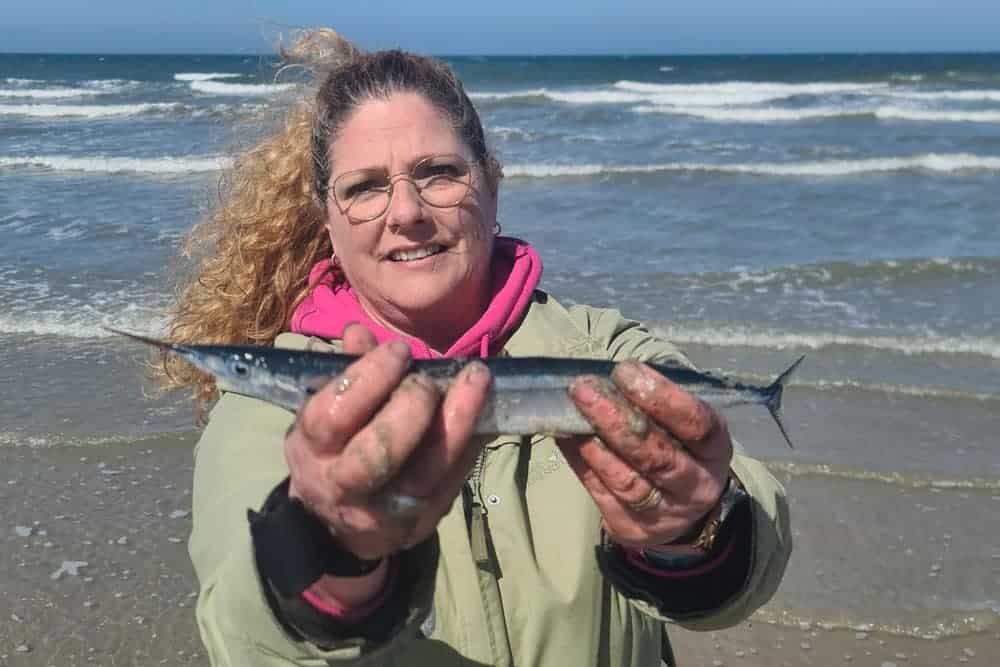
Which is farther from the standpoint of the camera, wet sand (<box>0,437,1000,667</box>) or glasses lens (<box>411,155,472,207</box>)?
wet sand (<box>0,437,1000,667</box>)

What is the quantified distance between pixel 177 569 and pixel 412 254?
3265 millimetres

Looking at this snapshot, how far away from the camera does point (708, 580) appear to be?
89.7 inches

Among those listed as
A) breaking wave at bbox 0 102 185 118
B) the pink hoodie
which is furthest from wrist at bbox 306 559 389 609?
breaking wave at bbox 0 102 185 118

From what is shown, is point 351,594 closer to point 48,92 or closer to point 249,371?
point 249,371

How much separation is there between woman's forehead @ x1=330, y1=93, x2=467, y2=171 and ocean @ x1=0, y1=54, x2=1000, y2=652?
1.05m

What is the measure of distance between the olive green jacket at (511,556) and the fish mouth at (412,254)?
649 mm

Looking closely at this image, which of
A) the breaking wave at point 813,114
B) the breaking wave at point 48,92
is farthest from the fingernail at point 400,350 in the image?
the breaking wave at point 48,92

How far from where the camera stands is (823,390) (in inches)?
307

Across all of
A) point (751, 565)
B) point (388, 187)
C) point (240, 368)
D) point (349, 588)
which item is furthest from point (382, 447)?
point (388, 187)

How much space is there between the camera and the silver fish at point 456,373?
195 centimetres

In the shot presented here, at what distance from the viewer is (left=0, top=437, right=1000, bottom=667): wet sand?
4672 millimetres

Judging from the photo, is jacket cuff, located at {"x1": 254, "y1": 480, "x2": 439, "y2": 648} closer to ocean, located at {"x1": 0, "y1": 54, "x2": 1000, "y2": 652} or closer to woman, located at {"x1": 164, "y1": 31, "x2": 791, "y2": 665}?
woman, located at {"x1": 164, "y1": 31, "x2": 791, "y2": 665}

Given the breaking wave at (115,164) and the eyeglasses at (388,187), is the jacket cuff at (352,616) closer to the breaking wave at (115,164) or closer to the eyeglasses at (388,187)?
the eyeglasses at (388,187)

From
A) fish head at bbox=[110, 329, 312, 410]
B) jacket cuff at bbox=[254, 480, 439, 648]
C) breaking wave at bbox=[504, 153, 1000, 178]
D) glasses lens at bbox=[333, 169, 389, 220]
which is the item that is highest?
glasses lens at bbox=[333, 169, 389, 220]
